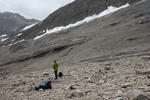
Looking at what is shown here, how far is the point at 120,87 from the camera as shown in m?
9.38

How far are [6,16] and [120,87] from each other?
18118 centimetres

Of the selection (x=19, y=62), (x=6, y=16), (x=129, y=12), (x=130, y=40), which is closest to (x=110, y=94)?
(x=130, y=40)

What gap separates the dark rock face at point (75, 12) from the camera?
54.3m

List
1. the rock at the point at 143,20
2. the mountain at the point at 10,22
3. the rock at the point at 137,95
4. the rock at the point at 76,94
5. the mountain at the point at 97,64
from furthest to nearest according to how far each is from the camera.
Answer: the mountain at the point at 10,22
the rock at the point at 143,20
the mountain at the point at 97,64
the rock at the point at 76,94
the rock at the point at 137,95

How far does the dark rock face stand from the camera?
54281 millimetres

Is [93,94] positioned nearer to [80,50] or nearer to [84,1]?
[80,50]

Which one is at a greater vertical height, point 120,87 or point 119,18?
point 119,18

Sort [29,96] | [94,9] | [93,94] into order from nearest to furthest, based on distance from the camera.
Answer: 1. [93,94]
2. [29,96]
3. [94,9]

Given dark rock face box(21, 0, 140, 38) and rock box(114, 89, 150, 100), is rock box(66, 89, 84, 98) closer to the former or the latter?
rock box(114, 89, 150, 100)

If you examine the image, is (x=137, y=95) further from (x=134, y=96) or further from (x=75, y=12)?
(x=75, y=12)

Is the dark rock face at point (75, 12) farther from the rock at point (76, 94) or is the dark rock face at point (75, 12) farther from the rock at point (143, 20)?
the rock at point (76, 94)

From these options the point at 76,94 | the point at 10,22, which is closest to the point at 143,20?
the point at 76,94

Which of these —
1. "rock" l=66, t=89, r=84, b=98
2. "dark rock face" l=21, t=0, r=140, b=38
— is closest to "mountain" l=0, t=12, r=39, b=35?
"dark rock face" l=21, t=0, r=140, b=38

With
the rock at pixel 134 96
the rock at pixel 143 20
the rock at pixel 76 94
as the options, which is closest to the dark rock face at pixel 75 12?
the rock at pixel 143 20
